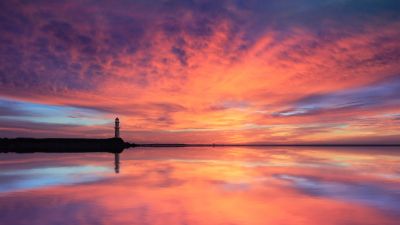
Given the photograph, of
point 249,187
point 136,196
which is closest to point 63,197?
point 136,196

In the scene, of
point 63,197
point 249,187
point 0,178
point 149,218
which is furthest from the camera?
point 0,178

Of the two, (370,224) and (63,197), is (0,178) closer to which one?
(63,197)

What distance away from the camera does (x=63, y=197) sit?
15742mm

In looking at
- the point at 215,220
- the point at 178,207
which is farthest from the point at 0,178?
the point at 215,220

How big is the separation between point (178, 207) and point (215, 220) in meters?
2.53

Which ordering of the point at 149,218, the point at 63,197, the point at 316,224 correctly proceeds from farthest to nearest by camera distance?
the point at 63,197 → the point at 149,218 → the point at 316,224

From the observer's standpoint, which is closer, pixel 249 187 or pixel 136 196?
pixel 136 196

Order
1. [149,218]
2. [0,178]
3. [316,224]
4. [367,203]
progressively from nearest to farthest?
[316,224], [149,218], [367,203], [0,178]

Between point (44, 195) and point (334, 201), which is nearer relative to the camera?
point (334, 201)

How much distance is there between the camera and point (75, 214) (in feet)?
40.3

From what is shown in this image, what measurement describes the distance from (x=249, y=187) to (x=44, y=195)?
34.7ft

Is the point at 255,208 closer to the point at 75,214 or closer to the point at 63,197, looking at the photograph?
the point at 75,214

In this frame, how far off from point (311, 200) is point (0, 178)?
66.2 feet

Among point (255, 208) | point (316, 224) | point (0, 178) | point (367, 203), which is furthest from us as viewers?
point (0, 178)
